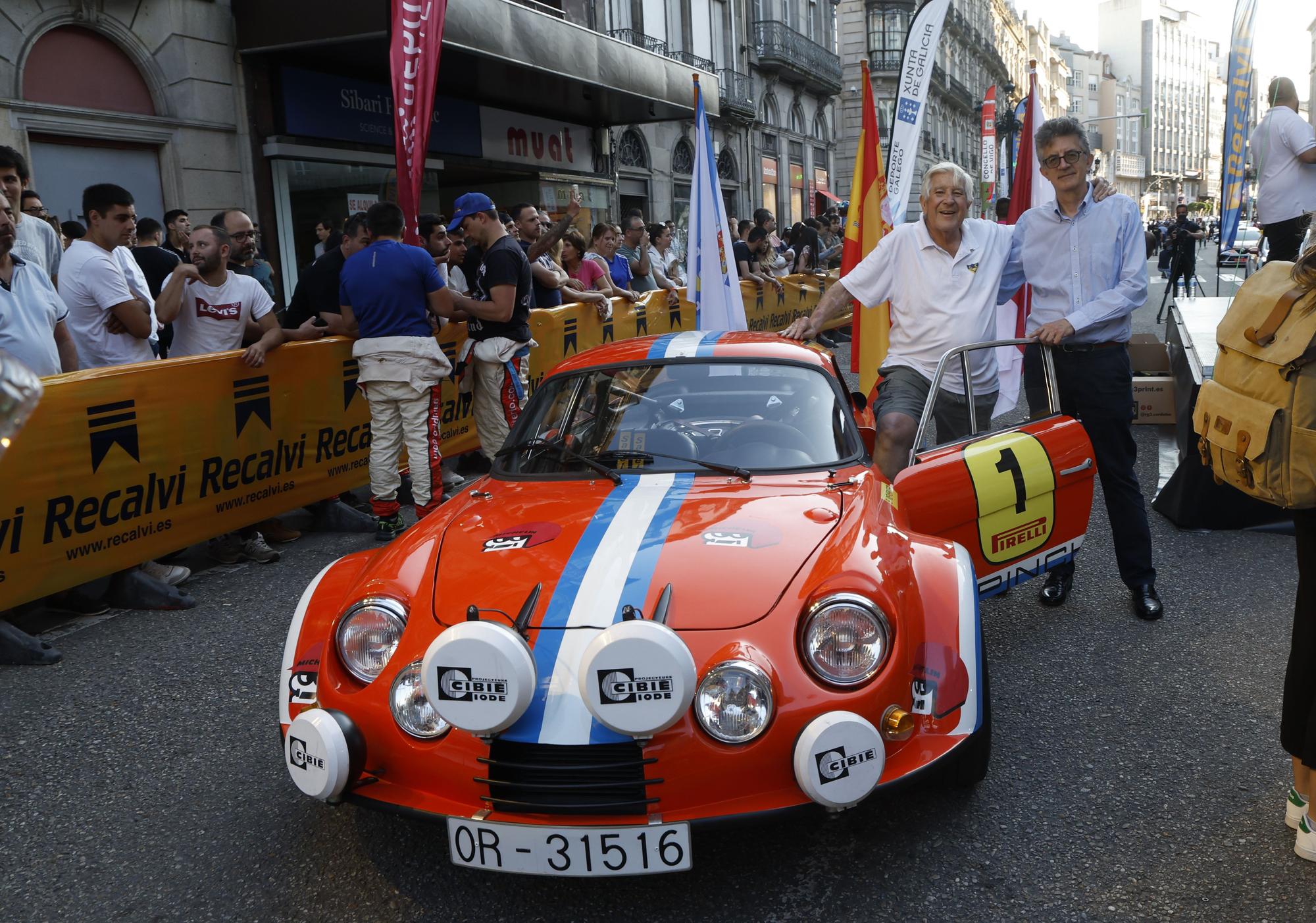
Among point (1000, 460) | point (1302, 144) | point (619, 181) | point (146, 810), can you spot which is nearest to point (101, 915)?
point (146, 810)

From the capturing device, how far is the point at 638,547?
2.97 meters

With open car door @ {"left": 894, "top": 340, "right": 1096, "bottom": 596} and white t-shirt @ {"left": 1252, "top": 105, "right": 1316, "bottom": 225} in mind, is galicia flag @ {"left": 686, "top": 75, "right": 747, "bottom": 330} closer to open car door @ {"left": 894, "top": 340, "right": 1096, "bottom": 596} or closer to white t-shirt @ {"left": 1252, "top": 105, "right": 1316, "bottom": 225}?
white t-shirt @ {"left": 1252, "top": 105, "right": 1316, "bottom": 225}

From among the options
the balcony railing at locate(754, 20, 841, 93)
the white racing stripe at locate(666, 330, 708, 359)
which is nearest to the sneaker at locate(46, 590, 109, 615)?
the white racing stripe at locate(666, 330, 708, 359)

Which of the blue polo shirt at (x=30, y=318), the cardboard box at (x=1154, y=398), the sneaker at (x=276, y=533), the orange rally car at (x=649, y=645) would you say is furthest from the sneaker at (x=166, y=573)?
the cardboard box at (x=1154, y=398)

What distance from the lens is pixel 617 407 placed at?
3.89 metres

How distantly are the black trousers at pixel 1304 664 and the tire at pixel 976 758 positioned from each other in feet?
2.32

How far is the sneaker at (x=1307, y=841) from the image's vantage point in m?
2.66

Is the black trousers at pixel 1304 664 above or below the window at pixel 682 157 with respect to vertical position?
below

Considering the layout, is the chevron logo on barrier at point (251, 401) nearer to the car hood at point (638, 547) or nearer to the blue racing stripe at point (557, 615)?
the car hood at point (638, 547)

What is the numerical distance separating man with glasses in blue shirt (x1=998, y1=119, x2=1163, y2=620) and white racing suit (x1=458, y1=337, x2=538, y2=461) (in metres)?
3.50

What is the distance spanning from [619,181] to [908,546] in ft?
71.6

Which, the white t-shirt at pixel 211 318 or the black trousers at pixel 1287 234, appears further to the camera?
the black trousers at pixel 1287 234

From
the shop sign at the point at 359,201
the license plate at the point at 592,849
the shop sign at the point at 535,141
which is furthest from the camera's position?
the shop sign at the point at 535,141

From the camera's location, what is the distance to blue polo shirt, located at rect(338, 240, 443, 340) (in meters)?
6.14
